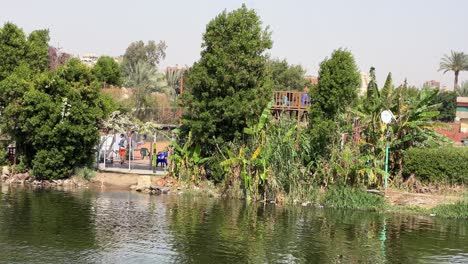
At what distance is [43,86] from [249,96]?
917 cm

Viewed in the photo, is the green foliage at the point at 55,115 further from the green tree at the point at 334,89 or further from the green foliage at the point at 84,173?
the green tree at the point at 334,89

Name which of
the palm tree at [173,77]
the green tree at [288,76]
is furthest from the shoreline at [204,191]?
the palm tree at [173,77]

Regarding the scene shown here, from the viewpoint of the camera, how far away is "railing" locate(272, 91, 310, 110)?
3184 centimetres

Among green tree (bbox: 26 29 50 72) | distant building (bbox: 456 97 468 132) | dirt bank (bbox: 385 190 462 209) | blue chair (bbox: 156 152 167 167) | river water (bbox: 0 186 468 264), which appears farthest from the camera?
distant building (bbox: 456 97 468 132)

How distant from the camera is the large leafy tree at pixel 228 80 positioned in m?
24.7

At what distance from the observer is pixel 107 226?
1756 cm

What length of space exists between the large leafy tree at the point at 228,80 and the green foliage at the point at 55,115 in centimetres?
452

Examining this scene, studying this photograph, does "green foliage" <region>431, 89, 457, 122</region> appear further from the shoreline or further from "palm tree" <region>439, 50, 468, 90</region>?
the shoreline

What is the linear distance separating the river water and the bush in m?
2.26

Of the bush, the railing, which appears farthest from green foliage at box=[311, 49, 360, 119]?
the railing

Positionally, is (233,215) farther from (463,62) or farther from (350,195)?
(463,62)

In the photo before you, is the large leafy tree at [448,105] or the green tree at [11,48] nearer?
the green tree at [11,48]

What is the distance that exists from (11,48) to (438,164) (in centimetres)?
2069

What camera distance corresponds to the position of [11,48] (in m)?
30.0
